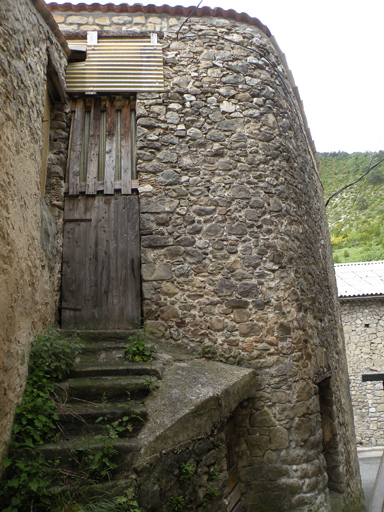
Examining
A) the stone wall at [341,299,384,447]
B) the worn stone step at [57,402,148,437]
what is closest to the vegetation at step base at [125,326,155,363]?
the worn stone step at [57,402,148,437]

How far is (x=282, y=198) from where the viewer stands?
4.93 meters

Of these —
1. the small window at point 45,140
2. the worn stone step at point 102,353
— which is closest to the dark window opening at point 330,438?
the worn stone step at point 102,353

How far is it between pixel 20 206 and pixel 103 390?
1.76 metres

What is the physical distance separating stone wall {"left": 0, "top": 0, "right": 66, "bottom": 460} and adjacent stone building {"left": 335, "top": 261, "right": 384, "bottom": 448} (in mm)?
10121

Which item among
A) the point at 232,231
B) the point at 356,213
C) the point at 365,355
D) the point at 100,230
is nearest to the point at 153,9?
the point at 100,230

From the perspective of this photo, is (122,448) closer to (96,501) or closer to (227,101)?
(96,501)

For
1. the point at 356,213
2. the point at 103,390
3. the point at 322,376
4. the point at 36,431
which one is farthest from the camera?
the point at 356,213

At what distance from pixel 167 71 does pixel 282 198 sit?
2.40 meters

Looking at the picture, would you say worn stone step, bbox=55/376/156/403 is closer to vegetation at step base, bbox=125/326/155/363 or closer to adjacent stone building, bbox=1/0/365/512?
vegetation at step base, bbox=125/326/155/363

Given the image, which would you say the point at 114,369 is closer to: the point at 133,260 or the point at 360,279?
the point at 133,260

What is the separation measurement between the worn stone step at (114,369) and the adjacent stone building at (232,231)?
641 mm

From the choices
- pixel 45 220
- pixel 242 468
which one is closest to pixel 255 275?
pixel 242 468

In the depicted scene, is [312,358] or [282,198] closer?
[312,358]

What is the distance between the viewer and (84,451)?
262cm
